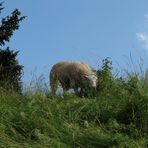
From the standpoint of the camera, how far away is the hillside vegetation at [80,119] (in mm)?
6492

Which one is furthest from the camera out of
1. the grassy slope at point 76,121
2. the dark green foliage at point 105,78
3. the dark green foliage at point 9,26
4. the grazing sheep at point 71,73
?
the dark green foliage at point 9,26

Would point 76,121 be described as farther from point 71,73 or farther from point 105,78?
point 71,73

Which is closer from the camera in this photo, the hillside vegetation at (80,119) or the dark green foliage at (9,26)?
the hillside vegetation at (80,119)

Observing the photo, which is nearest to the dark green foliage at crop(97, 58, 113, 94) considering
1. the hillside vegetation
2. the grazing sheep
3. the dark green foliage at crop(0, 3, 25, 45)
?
the hillside vegetation

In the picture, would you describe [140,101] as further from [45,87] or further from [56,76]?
[56,76]

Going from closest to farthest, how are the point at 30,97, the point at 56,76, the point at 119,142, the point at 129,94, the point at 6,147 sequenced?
the point at 6,147 → the point at 119,142 → the point at 129,94 → the point at 30,97 → the point at 56,76

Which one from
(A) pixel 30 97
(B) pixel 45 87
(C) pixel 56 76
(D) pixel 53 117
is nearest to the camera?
(D) pixel 53 117

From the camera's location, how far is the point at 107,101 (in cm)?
797

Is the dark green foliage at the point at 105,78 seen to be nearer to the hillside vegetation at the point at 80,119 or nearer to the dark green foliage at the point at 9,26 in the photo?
the hillside vegetation at the point at 80,119

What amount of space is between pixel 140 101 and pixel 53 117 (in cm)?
112

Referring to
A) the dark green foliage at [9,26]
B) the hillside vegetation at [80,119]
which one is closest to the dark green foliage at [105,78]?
the hillside vegetation at [80,119]

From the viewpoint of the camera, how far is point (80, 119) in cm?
730

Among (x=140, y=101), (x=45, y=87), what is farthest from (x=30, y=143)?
(x=45, y=87)

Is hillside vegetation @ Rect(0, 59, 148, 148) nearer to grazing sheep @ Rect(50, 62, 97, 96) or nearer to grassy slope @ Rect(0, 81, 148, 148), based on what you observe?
grassy slope @ Rect(0, 81, 148, 148)
